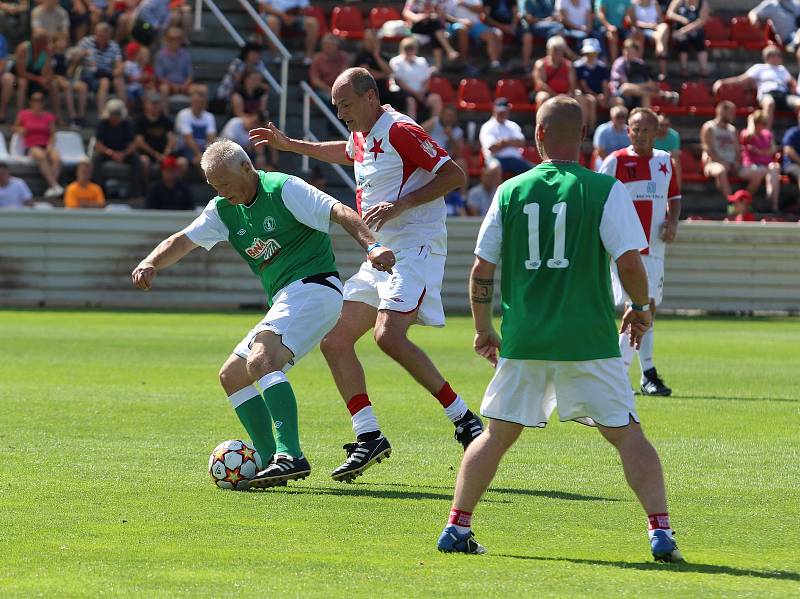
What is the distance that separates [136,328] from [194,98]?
6865mm

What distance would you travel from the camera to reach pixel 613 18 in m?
Result: 31.2

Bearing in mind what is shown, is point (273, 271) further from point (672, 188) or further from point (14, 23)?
point (14, 23)

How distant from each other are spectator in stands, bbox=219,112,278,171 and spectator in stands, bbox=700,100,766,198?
25.8 feet

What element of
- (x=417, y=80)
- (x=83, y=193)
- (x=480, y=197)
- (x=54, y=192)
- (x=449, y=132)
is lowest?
(x=54, y=192)

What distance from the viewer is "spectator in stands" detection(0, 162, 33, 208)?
24.4 metres

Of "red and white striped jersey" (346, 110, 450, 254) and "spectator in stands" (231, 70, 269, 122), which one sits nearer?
"red and white striped jersey" (346, 110, 450, 254)

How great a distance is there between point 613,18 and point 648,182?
17878 millimetres

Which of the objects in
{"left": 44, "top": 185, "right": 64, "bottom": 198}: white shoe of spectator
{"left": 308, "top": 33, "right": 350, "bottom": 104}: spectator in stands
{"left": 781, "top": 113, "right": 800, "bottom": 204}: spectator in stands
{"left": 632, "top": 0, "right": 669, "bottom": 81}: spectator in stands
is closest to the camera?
{"left": 44, "top": 185, "right": 64, "bottom": 198}: white shoe of spectator

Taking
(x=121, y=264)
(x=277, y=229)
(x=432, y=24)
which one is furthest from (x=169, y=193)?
(x=277, y=229)

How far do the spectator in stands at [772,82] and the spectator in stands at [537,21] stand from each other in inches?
135

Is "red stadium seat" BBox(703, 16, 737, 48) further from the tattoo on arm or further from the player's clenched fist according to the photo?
the tattoo on arm

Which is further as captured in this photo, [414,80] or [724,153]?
[724,153]

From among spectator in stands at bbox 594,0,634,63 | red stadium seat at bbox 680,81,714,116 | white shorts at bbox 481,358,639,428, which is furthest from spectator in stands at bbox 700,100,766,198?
white shorts at bbox 481,358,639,428

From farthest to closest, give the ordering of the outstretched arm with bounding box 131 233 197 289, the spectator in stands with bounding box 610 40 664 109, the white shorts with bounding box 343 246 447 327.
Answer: the spectator in stands with bounding box 610 40 664 109
the white shorts with bounding box 343 246 447 327
the outstretched arm with bounding box 131 233 197 289
